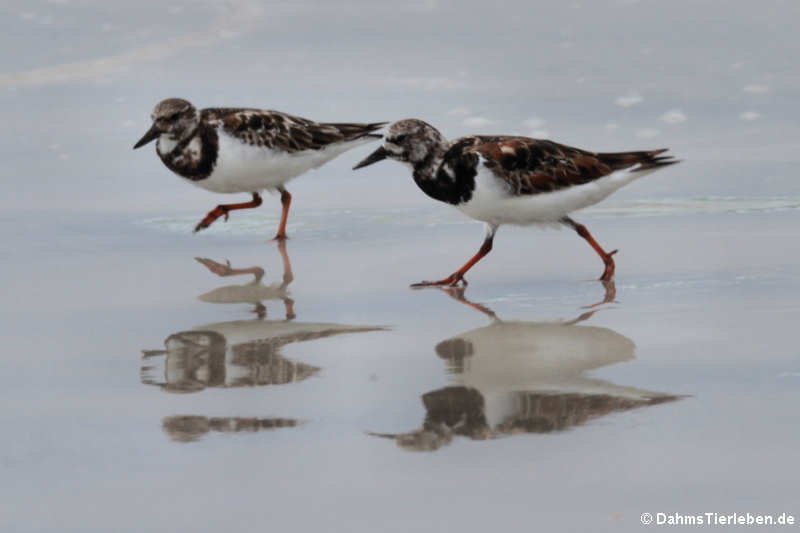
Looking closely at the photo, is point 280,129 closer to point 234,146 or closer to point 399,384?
point 234,146

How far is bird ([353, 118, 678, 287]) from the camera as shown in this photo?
6754 millimetres

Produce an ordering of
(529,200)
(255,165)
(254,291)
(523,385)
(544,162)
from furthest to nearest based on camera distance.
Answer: (255,165) → (544,162) → (529,200) → (254,291) → (523,385)

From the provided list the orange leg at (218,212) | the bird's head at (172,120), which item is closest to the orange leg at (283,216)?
the orange leg at (218,212)

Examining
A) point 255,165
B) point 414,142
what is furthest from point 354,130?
point 414,142

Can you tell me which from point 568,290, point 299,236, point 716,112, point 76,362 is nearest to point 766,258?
point 568,290

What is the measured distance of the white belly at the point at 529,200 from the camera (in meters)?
6.73

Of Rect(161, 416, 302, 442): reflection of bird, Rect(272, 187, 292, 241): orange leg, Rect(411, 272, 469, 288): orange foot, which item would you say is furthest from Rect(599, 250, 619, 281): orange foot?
Rect(161, 416, 302, 442): reflection of bird

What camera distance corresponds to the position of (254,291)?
22.1 ft

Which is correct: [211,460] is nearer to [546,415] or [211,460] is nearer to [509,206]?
[546,415]

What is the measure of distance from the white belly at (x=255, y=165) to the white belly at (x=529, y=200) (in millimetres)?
2064

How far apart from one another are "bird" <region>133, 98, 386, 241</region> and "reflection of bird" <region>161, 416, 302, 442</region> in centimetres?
415

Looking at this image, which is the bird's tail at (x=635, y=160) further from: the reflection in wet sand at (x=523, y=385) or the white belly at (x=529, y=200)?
the reflection in wet sand at (x=523, y=385)

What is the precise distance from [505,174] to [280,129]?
242cm

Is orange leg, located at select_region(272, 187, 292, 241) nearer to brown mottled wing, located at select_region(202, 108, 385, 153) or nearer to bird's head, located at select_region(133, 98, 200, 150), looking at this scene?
brown mottled wing, located at select_region(202, 108, 385, 153)
